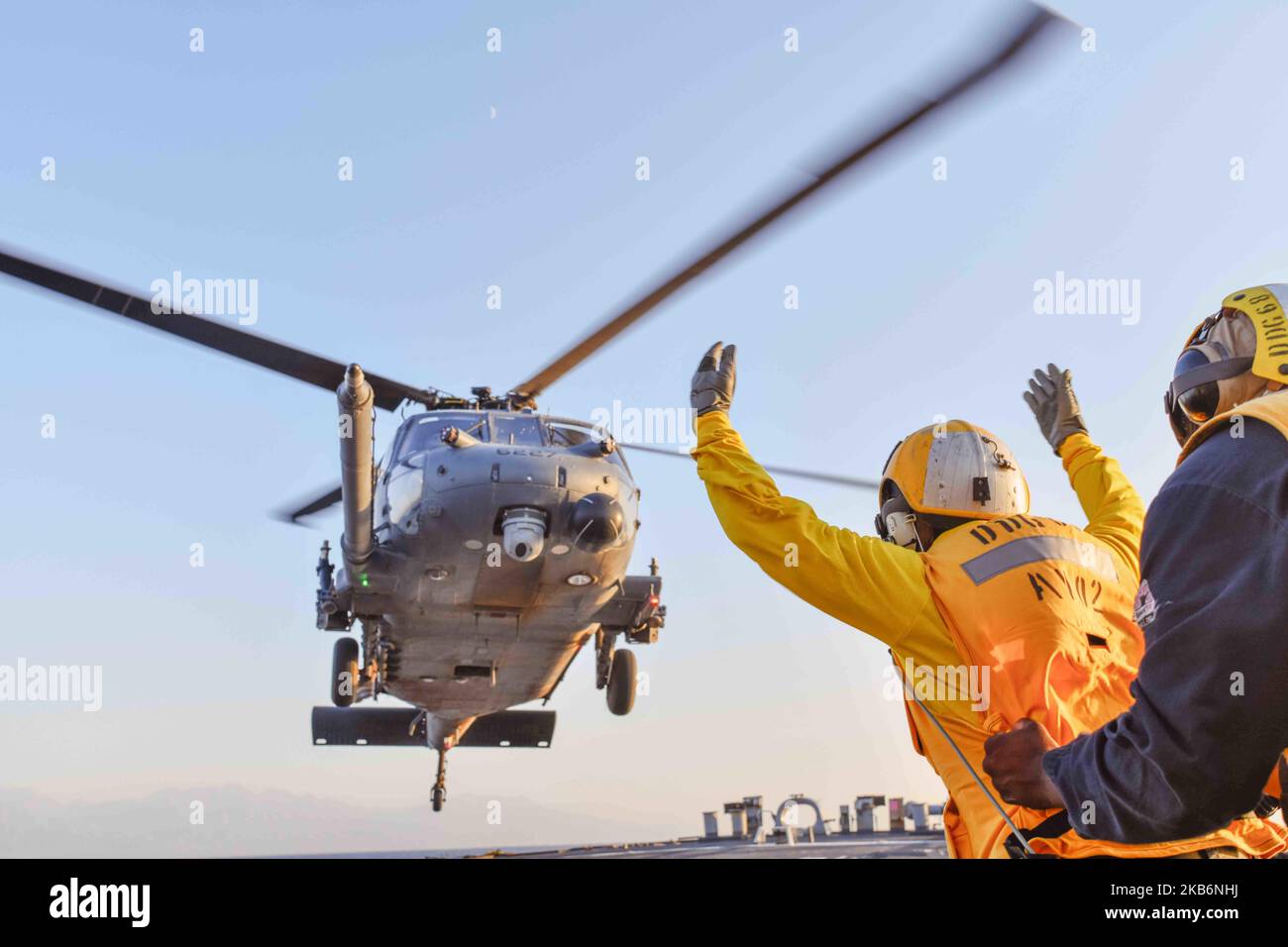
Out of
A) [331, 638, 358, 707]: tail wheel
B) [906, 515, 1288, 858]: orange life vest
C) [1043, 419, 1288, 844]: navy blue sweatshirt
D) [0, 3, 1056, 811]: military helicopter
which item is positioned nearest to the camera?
[1043, 419, 1288, 844]: navy blue sweatshirt

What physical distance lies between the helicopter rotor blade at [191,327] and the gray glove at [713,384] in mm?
6716

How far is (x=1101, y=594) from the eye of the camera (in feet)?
12.0

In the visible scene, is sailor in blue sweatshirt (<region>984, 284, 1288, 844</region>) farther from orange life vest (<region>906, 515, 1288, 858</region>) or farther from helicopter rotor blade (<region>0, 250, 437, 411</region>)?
helicopter rotor blade (<region>0, 250, 437, 411</region>)

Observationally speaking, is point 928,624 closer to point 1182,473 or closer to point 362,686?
point 1182,473

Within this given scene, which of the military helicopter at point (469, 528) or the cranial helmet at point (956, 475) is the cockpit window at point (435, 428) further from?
the cranial helmet at point (956, 475)

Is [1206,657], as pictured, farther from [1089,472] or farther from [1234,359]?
[1089,472]

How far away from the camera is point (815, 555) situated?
134 inches

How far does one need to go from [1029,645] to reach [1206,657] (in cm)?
153

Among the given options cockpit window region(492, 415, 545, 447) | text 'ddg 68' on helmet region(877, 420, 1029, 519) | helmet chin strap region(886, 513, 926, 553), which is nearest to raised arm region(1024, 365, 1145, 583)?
text 'ddg 68' on helmet region(877, 420, 1029, 519)

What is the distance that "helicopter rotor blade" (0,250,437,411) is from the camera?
893cm

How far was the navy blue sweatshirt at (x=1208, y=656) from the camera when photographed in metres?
1.91
